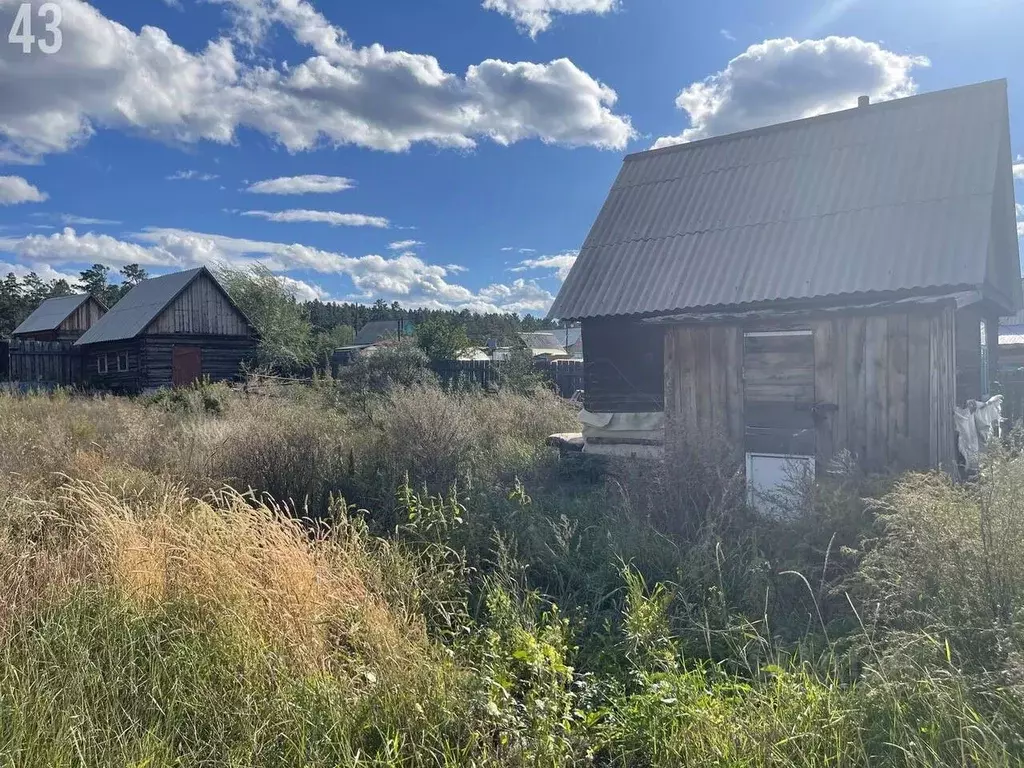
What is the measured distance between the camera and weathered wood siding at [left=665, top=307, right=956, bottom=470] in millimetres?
6863

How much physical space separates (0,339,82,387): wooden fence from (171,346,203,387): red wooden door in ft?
15.4

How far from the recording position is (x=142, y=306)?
27297mm

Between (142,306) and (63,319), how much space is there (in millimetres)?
15639

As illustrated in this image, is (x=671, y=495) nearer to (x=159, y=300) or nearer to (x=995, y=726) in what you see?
(x=995, y=726)

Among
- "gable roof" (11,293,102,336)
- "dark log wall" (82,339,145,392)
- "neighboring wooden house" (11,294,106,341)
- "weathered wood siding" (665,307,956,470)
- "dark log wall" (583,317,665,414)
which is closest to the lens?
"weathered wood siding" (665,307,956,470)

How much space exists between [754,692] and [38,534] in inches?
197

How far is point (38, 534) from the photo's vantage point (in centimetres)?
485

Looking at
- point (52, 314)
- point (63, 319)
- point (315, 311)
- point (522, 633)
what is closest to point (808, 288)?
point (522, 633)

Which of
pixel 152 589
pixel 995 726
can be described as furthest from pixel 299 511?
pixel 995 726

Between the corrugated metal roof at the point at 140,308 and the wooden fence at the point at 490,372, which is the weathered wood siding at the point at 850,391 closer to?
the wooden fence at the point at 490,372

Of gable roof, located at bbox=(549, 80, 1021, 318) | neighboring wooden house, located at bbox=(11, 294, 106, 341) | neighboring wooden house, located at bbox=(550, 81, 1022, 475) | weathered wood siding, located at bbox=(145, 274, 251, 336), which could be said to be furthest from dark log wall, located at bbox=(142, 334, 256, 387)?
neighboring wooden house, located at bbox=(550, 81, 1022, 475)

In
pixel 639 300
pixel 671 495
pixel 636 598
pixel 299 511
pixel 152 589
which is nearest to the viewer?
pixel 636 598

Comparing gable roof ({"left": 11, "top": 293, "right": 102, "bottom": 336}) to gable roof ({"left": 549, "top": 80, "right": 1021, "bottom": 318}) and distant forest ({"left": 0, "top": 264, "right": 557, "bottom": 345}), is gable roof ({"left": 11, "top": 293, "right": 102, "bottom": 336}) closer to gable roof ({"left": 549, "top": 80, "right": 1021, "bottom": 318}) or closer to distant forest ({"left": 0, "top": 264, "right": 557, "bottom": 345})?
distant forest ({"left": 0, "top": 264, "right": 557, "bottom": 345})

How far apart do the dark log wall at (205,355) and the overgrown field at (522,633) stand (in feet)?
71.7
